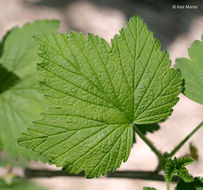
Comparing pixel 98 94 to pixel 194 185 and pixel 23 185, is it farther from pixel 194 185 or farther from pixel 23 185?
pixel 23 185

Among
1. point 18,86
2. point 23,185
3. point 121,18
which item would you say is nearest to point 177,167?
point 18,86

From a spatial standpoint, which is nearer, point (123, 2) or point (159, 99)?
point (159, 99)

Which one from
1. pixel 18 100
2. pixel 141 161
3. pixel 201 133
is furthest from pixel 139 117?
pixel 201 133

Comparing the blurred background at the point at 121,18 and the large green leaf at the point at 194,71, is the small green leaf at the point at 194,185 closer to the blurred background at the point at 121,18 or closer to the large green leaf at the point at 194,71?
the large green leaf at the point at 194,71

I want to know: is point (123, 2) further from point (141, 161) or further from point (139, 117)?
point (139, 117)

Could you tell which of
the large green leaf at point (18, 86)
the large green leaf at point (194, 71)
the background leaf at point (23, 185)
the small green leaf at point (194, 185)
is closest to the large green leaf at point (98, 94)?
the large green leaf at point (194, 71)

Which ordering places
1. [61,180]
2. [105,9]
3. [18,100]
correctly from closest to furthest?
[18,100] < [61,180] < [105,9]
